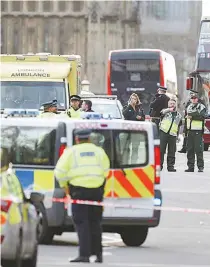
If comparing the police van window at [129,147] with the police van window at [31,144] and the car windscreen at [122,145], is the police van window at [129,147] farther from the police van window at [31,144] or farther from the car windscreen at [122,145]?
the police van window at [31,144]

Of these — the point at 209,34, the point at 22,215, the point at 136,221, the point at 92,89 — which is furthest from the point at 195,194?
the point at 92,89

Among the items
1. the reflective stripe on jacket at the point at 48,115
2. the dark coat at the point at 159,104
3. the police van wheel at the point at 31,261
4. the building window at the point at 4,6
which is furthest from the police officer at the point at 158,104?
the building window at the point at 4,6

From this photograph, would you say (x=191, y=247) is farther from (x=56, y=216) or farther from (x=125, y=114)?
(x=125, y=114)

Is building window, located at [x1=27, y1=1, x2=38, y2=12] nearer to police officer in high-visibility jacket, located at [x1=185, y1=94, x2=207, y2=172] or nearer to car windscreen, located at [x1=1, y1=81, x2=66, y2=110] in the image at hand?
car windscreen, located at [x1=1, y1=81, x2=66, y2=110]

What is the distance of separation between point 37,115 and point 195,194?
7212mm

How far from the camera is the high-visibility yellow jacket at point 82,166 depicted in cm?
1470

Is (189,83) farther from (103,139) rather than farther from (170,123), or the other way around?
(103,139)

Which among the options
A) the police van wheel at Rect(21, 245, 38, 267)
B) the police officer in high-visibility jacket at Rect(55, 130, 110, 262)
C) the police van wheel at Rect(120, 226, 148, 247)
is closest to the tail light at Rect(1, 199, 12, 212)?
the police van wheel at Rect(21, 245, 38, 267)

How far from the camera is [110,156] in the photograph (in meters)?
17.0

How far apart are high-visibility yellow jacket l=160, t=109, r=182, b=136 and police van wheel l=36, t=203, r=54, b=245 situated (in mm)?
13571

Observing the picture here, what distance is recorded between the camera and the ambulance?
3191 centimetres

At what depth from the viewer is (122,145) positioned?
55.7ft

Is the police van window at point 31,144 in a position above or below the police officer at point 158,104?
above

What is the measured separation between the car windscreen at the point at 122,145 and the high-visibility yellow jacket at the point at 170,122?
43.6 ft
